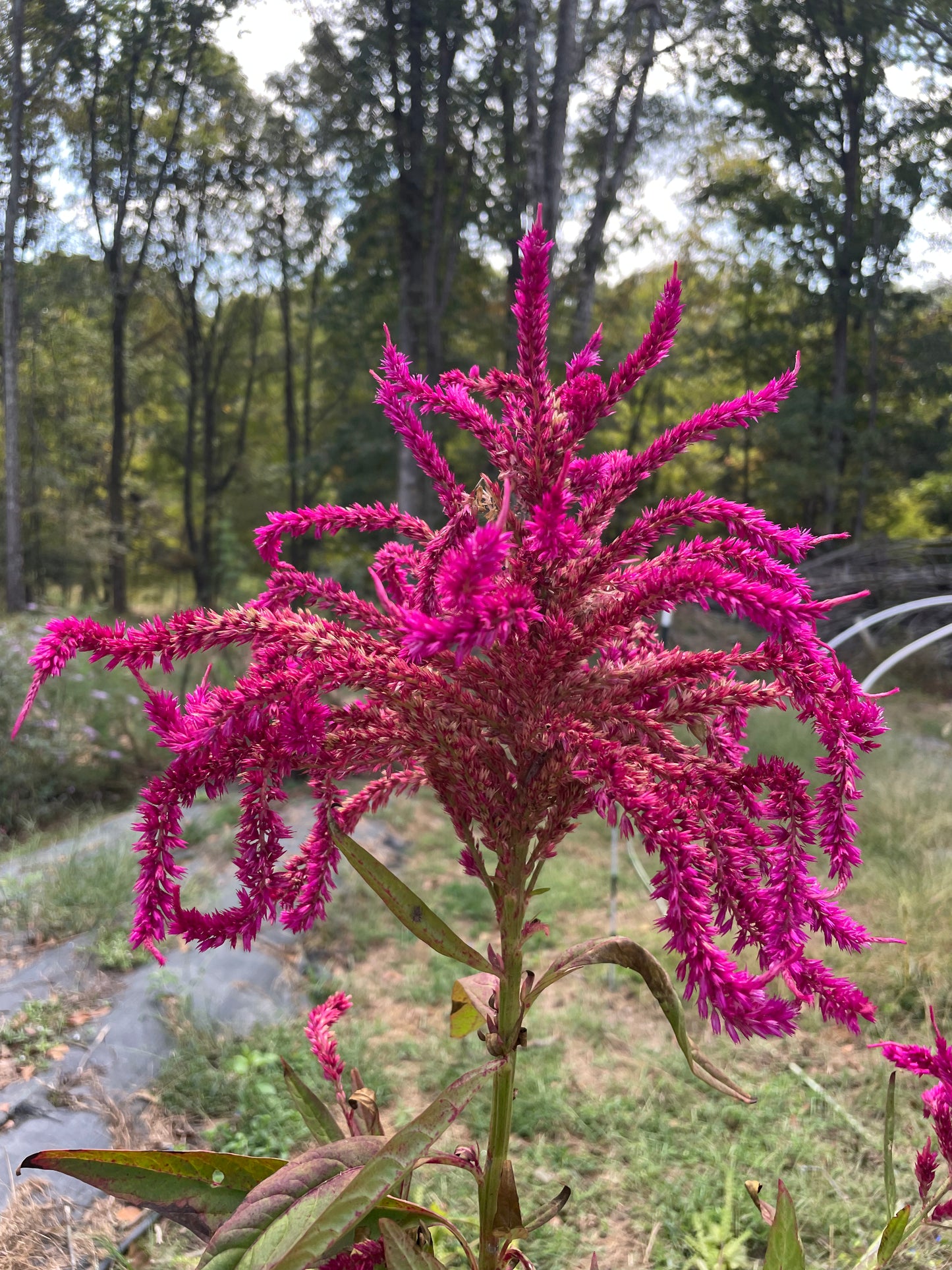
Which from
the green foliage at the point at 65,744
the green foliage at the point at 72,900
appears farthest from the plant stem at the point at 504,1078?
the green foliage at the point at 65,744

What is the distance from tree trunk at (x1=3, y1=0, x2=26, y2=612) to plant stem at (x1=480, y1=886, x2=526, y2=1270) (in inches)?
344

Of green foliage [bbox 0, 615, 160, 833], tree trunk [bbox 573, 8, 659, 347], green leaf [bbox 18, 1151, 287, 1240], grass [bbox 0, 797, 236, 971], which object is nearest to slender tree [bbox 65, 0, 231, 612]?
tree trunk [bbox 573, 8, 659, 347]

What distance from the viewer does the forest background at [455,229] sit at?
801 cm

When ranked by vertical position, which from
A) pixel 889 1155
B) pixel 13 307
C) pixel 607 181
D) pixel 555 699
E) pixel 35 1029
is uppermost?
pixel 607 181

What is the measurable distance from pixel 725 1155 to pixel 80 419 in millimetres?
13257

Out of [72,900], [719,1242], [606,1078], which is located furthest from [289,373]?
[719,1242]

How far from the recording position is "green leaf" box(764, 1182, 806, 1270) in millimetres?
773

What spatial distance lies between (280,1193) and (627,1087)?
79.7 inches

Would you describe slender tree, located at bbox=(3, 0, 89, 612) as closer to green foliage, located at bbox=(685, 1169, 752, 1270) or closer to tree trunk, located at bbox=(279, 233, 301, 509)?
tree trunk, located at bbox=(279, 233, 301, 509)

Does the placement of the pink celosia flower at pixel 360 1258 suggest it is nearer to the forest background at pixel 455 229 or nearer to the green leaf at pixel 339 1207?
the green leaf at pixel 339 1207

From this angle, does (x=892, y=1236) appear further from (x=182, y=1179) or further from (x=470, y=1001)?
(x=182, y=1179)

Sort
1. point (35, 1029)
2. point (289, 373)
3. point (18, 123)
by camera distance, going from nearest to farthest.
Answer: point (35, 1029) → point (18, 123) → point (289, 373)

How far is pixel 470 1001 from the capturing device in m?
0.98

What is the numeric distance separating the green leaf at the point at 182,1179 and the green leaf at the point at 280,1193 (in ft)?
0.17
